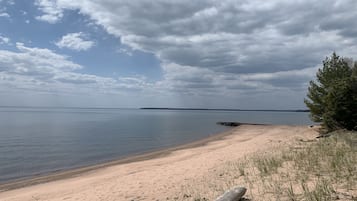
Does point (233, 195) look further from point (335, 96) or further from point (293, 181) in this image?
point (335, 96)

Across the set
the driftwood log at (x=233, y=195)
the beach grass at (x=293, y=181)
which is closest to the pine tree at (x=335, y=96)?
the beach grass at (x=293, y=181)

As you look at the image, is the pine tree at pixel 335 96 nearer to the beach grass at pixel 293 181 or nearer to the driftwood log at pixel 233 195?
the beach grass at pixel 293 181

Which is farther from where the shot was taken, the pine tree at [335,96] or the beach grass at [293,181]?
the pine tree at [335,96]

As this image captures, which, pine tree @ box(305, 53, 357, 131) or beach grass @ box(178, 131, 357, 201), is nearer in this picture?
beach grass @ box(178, 131, 357, 201)

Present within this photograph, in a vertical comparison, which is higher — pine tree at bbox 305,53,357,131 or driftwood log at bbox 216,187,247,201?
pine tree at bbox 305,53,357,131

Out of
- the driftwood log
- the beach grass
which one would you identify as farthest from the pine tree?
the driftwood log

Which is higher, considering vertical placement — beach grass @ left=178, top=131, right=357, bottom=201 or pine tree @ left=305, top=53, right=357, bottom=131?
pine tree @ left=305, top=53, right=357, bottom=131

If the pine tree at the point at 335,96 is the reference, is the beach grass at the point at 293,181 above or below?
below

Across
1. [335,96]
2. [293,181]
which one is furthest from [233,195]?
[335,96]

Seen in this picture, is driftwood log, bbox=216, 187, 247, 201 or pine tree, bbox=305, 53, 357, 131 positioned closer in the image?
driftwood log, bbox=216, 187, 247, 201

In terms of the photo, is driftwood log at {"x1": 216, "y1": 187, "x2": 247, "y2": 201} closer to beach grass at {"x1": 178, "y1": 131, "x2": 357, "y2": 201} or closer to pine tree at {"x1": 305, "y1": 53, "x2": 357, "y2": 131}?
beach grass at {"x1": 178, "y1": 131, "x2": 357, "y2": 201}

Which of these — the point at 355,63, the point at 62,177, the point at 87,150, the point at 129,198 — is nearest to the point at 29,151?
the point at 87,150

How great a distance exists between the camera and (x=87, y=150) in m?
27.6

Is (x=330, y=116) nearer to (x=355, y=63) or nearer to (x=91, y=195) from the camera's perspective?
(x=355, y=63)
